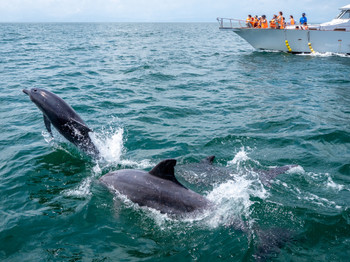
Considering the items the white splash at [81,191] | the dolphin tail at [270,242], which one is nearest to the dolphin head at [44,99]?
the white splash at [81,191]

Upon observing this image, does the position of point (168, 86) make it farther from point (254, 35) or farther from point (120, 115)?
point (254, 35)

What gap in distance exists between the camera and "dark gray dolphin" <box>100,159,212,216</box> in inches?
267

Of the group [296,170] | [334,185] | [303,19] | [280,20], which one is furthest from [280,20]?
[334,185]

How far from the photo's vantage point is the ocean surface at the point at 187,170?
6.24m

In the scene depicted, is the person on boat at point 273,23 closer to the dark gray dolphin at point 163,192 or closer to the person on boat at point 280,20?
the person on boat at point 280,20

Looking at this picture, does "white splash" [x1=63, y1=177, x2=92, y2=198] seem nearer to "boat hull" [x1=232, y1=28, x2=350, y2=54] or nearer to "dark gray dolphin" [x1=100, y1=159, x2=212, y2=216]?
"dark gray dolphin" [x1=100, y1=159, x2=212, y2=216]

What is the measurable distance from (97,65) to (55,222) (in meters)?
23.2

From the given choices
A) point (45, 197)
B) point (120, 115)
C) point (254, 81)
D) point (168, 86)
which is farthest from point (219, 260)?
point (254, 81)

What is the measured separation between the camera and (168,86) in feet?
66.4

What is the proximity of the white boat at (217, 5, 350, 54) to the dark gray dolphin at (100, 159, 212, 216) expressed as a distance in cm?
3029

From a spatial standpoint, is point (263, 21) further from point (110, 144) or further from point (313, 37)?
point (110, 144)

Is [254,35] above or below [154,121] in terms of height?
above

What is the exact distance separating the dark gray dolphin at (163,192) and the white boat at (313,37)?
99.4 ft

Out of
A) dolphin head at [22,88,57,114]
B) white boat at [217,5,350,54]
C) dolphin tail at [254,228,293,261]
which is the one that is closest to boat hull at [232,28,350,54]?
white boat at [217,5,350,54]
